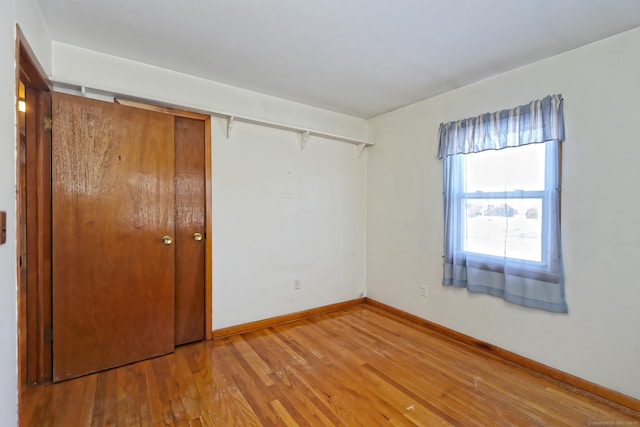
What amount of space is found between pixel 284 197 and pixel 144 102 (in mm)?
1446

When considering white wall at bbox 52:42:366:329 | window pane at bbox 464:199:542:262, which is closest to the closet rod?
white wall at bbox 52:42:366:329

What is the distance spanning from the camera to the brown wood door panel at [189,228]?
8.23 feet

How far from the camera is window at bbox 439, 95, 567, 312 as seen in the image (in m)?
2.08

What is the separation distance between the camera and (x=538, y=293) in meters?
2.15

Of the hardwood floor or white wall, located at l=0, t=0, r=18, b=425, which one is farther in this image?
the hardwood floor

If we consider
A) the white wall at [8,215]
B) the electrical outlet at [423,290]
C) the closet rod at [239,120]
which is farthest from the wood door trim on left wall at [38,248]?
the electrical outlet at [423,290]

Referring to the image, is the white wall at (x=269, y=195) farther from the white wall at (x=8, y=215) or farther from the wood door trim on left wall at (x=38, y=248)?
the white wall at (x=8, y=215)

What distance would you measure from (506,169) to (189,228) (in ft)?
8.87

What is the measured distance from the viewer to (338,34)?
6.15 feet

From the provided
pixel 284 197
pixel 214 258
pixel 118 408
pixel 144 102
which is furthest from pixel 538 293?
pixel 144 102

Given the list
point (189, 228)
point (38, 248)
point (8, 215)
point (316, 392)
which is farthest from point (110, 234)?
point (316, 392)

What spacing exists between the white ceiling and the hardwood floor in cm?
232

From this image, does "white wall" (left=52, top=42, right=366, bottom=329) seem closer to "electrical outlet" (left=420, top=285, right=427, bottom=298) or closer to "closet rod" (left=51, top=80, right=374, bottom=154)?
"closet rod" (left=51, top=80, right=374, bottom=154)

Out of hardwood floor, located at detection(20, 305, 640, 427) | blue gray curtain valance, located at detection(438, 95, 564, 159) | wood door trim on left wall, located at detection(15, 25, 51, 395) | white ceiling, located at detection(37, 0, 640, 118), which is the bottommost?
hardwood floor, located at detection(20, 305, 640, 427)
